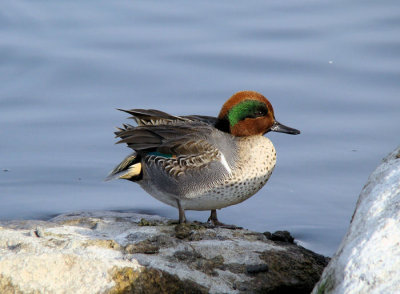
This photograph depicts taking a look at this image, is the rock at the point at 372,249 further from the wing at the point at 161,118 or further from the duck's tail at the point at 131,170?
the duck's tail at the point at 131,170

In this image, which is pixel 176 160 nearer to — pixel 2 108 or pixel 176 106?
pixel 176 106

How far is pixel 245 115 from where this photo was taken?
5.51m

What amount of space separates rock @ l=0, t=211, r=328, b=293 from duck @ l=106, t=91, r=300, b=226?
46cm

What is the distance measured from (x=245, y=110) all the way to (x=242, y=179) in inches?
20.7

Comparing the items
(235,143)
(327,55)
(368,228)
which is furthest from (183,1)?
(368,228)

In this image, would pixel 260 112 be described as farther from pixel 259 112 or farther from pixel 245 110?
pixel 245 110

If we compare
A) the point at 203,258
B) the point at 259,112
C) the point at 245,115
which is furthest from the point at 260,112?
the point at 203,258

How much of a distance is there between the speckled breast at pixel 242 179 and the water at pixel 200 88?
2.44 feet

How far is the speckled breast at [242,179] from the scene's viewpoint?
530 cm

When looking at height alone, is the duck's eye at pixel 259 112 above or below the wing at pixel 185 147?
above

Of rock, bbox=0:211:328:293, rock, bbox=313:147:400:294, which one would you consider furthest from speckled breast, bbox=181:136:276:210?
rock, bbox=313:147:400:294

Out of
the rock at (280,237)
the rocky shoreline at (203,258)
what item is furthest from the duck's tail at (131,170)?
the rock at (280,237)

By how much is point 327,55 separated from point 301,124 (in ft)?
4.35

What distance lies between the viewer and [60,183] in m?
6.76
